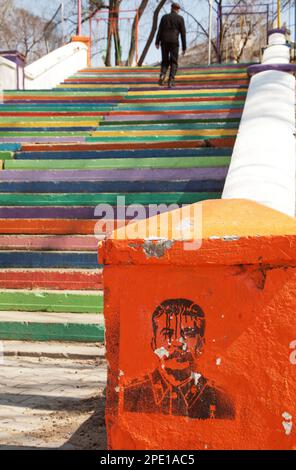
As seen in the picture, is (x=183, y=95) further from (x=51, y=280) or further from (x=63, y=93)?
(x=51, y=280)

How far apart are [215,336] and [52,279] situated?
13.2ft

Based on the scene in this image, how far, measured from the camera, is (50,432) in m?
3.68

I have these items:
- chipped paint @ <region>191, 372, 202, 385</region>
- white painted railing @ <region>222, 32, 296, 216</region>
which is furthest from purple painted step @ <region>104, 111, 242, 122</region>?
chipped paint @ <region>191, 372, 202, 385</region>

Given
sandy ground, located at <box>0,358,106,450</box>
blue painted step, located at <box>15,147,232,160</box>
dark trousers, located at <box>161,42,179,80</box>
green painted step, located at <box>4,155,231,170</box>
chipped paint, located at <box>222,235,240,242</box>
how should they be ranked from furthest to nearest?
1. dark trousers, located at <box>161,42,179,80</box>
2. blue painted step, located at <box>15,147,232,160</box>
3. green painted step, located at <box>4,155,231,170</box>
4. sandy ground, located at <box>0,358,106,450</box>
5. chipped paint, located at <box>222,235,240,242</box>

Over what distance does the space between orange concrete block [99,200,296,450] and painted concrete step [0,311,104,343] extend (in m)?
2.98

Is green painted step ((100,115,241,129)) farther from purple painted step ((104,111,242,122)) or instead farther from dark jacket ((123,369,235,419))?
dark jacket ((123,369,235,419))

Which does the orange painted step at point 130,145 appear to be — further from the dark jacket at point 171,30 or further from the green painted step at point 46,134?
the dark jacket at point 171,30

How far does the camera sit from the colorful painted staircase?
5.98 metres

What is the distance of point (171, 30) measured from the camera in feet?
41.8

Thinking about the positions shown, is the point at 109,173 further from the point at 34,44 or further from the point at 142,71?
the point at 34,44

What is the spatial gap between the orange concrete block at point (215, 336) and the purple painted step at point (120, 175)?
523cm

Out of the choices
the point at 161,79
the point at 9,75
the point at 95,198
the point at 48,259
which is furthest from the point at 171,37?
the point at 48,259

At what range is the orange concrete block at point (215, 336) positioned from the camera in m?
2.42
